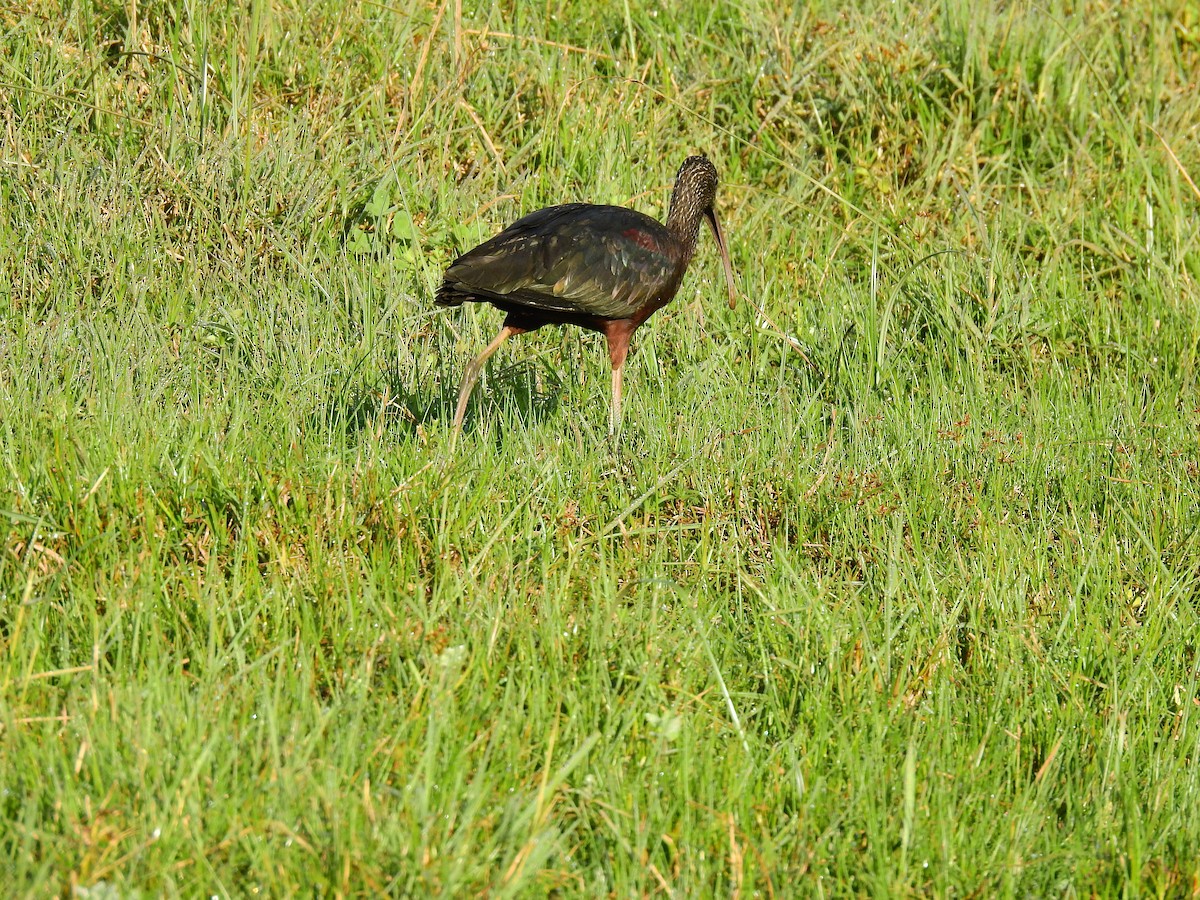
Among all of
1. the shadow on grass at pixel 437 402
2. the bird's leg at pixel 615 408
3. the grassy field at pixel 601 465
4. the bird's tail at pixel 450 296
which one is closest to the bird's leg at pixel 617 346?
the bird's leg at pixel 615 408

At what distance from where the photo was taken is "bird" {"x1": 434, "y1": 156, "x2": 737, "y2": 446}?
4848mm

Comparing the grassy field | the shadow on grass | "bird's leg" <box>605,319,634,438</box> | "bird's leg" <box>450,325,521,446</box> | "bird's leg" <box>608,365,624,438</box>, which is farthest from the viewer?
"bird's leg" <box>605,319,634,438</box>

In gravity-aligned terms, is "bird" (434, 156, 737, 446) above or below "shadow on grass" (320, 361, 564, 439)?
above

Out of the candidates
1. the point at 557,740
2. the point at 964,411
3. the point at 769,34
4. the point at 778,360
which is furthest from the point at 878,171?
the point at 557,740

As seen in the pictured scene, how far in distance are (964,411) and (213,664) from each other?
10.6 feet

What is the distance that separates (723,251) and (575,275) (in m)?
1.27

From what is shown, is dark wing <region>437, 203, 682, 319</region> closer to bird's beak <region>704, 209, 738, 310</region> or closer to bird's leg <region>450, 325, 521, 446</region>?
bird's leg <region>450, 325, 521, 446</region>

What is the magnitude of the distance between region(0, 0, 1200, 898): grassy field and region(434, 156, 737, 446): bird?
33 cm

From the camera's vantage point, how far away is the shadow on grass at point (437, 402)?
187 inches

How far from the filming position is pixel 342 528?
3.82m

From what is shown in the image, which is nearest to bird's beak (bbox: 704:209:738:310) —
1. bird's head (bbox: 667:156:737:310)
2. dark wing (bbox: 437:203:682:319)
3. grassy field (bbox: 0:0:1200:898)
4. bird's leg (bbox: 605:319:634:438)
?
bird's head (bbox: 667:156:737:310)

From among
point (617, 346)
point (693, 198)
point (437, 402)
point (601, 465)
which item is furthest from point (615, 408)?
point (693, 198)

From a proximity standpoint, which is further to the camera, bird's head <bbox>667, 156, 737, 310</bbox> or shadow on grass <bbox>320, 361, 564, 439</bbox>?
bird's head <bbox>667, 156, 737, 310</bbox>

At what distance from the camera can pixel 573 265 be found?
16.5 feet
